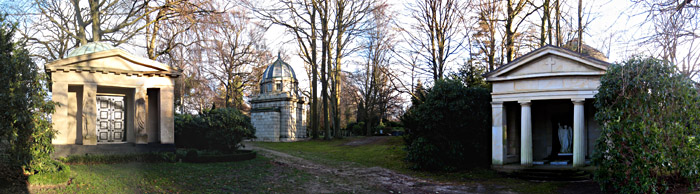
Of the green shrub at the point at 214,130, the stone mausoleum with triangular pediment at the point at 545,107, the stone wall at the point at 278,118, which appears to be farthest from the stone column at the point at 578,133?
the stone wall at the point at 278,118

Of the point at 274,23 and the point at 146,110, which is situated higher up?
the point at 274,23

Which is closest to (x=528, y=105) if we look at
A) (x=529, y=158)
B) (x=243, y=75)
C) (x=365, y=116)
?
(x=529, y=158)

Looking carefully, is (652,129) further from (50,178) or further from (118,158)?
(118,158)

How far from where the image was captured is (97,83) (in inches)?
629

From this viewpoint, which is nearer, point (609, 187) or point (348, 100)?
point (609, 187)

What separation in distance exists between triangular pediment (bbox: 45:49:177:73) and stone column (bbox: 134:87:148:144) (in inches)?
33.2

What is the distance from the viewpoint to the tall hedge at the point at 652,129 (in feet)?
32.2

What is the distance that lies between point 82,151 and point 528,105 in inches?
→ 586

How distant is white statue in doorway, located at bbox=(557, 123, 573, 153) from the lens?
17.5m

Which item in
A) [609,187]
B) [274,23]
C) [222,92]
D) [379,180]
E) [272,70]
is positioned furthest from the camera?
[222,92]

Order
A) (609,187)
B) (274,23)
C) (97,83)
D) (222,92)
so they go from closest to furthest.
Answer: (609,187) < (97,83) < (274,23) < (222,92)

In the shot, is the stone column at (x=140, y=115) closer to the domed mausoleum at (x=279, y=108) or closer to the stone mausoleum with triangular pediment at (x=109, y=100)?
the stone mausoleum with triangular pediment at (x=109, y=100)

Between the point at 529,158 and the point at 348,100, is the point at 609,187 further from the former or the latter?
the point at 348,100

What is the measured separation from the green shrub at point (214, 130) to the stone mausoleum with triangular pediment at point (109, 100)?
1.12 m
